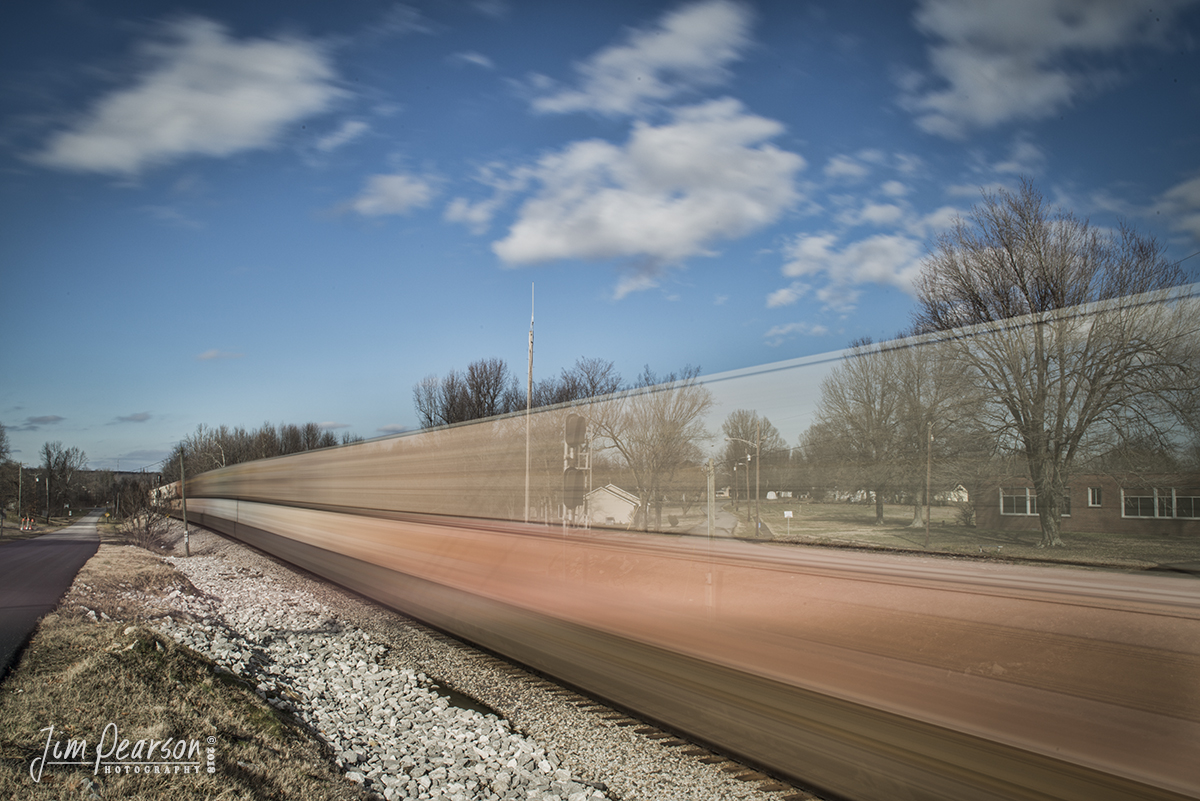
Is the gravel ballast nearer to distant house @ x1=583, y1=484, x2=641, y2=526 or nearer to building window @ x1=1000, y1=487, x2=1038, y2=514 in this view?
distant house @ x1=583, y1=484, x2=641, y2=526

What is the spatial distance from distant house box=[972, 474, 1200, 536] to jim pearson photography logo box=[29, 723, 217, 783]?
4.34m

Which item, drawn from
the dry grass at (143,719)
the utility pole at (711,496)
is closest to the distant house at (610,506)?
the utility pole at (711,496)

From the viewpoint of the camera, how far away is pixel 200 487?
33.8 m

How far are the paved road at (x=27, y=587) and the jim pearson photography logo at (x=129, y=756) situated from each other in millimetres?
2389

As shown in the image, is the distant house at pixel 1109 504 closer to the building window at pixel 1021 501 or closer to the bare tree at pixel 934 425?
the building window at pixel 1021 501

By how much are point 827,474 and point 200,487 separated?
38083 millimetres

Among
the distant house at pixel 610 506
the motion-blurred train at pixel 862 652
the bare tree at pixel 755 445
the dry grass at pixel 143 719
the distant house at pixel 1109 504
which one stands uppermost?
the bare tree at pixel 755 445

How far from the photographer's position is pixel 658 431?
4395 millimetres

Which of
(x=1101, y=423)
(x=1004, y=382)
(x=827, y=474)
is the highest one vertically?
(x=1004, y=382)

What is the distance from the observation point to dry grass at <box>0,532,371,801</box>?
348cm

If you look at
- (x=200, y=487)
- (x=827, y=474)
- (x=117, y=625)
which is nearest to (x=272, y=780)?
(x=827, y=474)

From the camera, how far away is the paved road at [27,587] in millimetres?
7059

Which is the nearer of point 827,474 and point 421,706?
point 827,474

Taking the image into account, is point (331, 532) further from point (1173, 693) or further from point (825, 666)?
point (1173, 693)
